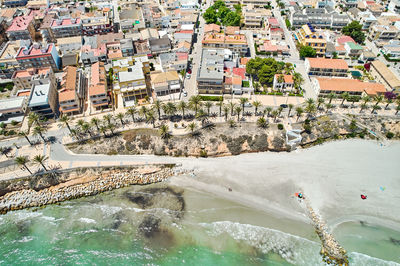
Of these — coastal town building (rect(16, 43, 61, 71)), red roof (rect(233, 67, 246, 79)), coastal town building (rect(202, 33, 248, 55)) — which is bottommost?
red roof (rect(233, 67, 246, 79))

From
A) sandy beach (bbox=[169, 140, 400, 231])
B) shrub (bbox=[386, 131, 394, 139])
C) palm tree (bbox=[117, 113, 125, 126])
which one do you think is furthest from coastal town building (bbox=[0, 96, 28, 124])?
shrub (bbox=[386, 131, 394, 139])

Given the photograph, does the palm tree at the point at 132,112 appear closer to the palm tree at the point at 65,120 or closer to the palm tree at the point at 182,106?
the palm tree at the point at 182,106

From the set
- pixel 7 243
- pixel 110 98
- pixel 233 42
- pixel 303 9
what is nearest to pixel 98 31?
pixel 110 98

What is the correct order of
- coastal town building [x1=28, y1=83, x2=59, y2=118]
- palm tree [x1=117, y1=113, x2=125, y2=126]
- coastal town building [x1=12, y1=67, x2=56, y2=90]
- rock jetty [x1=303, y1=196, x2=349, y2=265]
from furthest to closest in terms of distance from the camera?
coastal town building [x1=12, y1=67, x2=56, y2=90] < coastal town building [x1=28, y1=83, x2=59, y2=118] < palm tree [x1=117, y1=113, x2=125, y2=126] < rock jetty [x1=303, y1=196, x2=349, y2=265]

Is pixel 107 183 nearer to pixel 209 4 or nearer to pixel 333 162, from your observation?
pixel 333 162

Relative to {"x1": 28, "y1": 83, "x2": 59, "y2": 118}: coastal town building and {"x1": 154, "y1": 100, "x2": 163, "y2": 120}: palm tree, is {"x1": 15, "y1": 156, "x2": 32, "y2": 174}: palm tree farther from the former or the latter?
{"x1": 154, "y1": 100, "x2": 163, "y2": 120}: palm tree

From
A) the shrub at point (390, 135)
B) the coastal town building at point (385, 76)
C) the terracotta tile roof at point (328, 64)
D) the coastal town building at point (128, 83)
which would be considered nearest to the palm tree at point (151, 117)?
the coastal town building at point (128, 83)
